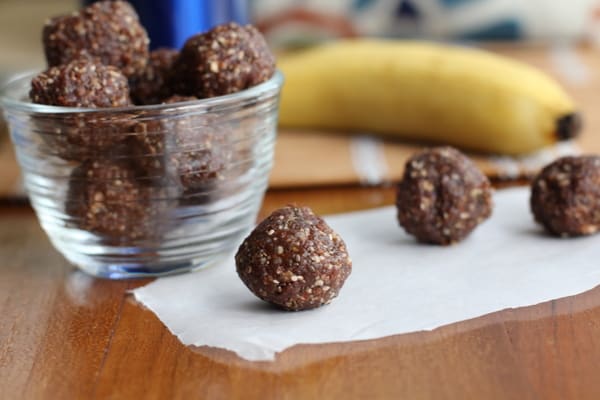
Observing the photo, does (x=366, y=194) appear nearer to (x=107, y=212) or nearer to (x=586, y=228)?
(x=586, y=228)

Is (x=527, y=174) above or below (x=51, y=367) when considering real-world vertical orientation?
below

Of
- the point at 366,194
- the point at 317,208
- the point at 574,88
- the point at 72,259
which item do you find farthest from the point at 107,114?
the point at 574,88

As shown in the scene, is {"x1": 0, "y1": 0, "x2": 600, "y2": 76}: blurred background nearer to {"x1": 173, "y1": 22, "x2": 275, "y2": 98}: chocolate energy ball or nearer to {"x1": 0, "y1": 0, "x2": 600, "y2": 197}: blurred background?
{"x1": 0, "y1": 0, "x2": 600, "y2": 197}: blurred background

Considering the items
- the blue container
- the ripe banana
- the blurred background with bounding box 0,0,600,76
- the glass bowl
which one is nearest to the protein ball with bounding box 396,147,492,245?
the glass bowl

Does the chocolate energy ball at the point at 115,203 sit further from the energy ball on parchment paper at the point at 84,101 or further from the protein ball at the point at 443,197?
the protein ball at the point at 443,197

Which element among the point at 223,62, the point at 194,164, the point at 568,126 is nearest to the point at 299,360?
the point at 194,164

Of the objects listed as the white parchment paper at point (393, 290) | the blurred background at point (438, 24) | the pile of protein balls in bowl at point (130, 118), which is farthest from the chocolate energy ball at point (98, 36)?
the blurred background at point (438, 24)
